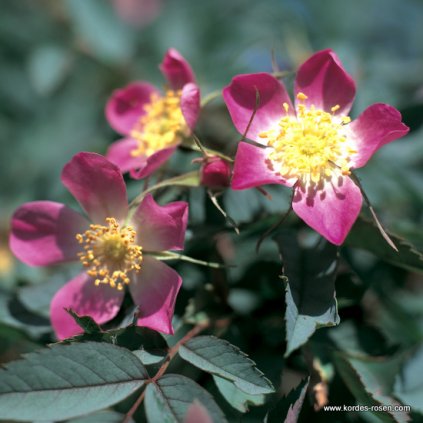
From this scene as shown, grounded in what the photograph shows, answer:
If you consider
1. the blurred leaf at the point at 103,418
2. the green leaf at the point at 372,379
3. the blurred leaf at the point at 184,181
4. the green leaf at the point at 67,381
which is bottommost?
the green leaf at the point at 372,379

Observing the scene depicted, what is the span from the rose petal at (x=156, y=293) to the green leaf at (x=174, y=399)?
0.33ft

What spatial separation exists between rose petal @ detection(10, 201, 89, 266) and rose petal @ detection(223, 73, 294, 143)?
40 centimetres

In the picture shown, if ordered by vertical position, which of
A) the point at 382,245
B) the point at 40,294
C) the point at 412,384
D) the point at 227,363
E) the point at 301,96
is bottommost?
the point at 412,384

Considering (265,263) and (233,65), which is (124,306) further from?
(233,65)

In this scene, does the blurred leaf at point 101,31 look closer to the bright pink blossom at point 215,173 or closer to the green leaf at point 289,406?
the bright pink blossom at point 215,173

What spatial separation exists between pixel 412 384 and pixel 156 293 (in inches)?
22.9

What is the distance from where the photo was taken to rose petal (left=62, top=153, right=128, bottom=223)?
1221 millimetres

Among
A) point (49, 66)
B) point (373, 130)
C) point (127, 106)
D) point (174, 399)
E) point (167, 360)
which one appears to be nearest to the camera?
point (174, 399)

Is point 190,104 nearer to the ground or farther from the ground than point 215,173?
farther from the ground

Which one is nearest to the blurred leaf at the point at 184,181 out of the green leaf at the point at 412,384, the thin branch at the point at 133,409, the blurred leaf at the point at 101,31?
the thin branch at the point at 133,409

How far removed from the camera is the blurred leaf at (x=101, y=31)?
231 cm

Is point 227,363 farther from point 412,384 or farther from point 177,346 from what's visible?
point 412,384

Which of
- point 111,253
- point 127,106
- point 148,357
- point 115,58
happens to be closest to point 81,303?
point 111,253

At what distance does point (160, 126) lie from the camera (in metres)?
1.51
